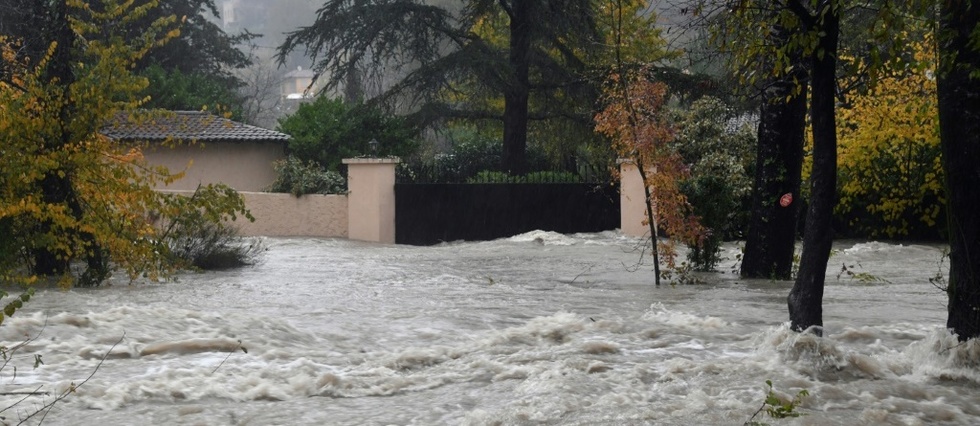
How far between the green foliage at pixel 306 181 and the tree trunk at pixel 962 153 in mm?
21996

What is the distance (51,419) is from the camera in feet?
25.4

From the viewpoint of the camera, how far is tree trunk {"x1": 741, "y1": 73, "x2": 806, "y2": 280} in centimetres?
1513

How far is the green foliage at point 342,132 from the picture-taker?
34938 millimetres

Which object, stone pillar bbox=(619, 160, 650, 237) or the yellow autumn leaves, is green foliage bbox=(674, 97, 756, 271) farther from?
the yellow autumn leaves

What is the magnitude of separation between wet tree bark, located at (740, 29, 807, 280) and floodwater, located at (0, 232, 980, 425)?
1.69 ft

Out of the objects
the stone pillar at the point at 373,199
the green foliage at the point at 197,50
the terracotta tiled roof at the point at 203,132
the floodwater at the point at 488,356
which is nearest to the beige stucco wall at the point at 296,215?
the stone pillar at the point at 373,199

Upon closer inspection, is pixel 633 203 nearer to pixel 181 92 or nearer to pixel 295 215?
pixel 295 215

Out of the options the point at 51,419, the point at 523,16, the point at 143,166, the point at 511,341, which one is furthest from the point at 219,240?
the point at 523,16

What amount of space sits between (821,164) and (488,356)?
3.18 metres

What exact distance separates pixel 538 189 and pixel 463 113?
769cm

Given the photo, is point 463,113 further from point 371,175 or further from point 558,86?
point 371,175

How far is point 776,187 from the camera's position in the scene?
15.4 meters

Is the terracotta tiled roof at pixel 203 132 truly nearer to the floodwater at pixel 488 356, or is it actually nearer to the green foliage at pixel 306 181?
the green foliage at pixel 306 181

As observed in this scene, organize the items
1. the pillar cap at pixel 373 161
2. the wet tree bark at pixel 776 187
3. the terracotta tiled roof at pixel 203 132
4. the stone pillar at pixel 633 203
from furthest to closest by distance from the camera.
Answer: the terracotta tiled roof at pixel 203 132
the pillar cap at pixel 373 161
the stone pillar at pixel 633 203
the wet tree bark at pixel 776 187
